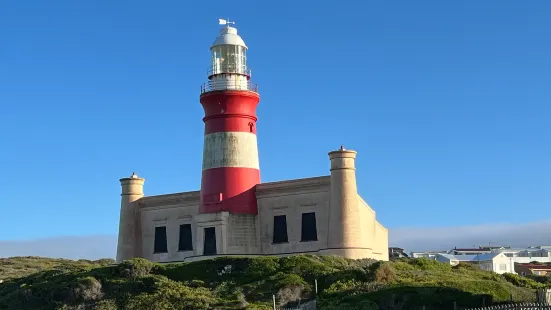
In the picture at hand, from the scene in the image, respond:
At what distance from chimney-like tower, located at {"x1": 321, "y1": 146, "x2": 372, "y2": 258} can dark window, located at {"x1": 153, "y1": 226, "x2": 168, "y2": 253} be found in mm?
9918

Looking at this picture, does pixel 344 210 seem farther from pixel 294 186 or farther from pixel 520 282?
pixel 520 282

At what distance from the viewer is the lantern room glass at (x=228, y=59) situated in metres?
39.8

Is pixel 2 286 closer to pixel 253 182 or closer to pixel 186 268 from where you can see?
pixel 186 268

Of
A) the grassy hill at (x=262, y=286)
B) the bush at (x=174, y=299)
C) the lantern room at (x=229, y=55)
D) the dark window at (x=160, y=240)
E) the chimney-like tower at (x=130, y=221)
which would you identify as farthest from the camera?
the chimney-like tower at (x=130, y=221)

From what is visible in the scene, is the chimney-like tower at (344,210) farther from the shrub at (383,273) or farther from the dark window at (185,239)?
the dark window at (185,239)

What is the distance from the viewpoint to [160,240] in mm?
42031

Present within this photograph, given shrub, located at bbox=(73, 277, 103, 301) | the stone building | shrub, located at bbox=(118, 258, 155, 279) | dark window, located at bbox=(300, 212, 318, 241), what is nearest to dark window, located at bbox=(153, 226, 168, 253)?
the stone building

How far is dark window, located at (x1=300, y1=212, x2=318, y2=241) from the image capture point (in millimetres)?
37375

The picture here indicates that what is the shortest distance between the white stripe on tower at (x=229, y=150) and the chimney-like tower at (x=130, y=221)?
19.1 ft

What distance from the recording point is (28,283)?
36.8 meters

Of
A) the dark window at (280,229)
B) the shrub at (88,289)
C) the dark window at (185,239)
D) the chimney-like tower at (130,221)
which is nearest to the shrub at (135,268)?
the shrub at (88,289)

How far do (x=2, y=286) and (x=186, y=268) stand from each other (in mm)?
9928

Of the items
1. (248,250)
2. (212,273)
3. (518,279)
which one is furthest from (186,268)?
(518,279)

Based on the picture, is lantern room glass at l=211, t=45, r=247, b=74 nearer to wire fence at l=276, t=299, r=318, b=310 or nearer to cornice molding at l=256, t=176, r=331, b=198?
cornice molding at l=256, t=176, r=331, b=198
